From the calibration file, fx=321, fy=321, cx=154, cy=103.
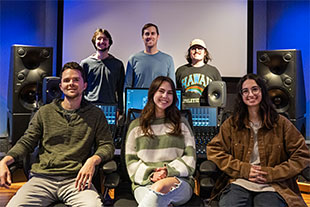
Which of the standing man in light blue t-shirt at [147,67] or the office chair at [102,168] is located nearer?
the office chair at [102,168]

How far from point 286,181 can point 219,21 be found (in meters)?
2.80

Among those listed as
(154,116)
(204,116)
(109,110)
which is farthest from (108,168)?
(204,116)

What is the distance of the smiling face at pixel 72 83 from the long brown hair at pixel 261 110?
3.42 ft

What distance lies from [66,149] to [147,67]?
1.52 metres

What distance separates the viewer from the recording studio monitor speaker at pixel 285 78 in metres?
3.29

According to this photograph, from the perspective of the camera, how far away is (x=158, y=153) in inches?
78.9

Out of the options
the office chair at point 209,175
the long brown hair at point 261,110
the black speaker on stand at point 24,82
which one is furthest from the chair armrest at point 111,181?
the black speaker on stand at point 24,82

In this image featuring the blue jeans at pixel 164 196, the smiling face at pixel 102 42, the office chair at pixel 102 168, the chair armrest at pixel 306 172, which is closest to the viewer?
the blue jeans at pixel 164 196

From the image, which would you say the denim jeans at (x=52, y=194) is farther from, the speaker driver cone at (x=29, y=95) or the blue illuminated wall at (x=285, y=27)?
the blue illuminated wall at (x=285, y=27)

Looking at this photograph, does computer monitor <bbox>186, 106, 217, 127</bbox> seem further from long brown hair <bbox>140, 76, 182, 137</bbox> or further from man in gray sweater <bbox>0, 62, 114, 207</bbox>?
man in gray sweater <bbox>0, 62, 114, 207</bbox>

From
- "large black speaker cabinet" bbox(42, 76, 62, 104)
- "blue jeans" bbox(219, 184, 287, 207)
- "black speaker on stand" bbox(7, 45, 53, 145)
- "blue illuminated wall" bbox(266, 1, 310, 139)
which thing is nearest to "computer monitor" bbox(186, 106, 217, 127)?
"blue jeans" bbox(219, 184, 287, 207)

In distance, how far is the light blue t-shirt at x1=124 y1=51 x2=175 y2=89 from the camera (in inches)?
128

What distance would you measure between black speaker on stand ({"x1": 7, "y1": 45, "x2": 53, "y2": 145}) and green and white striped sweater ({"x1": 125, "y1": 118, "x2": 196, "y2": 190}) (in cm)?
179

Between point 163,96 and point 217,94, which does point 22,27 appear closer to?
point 217,94
